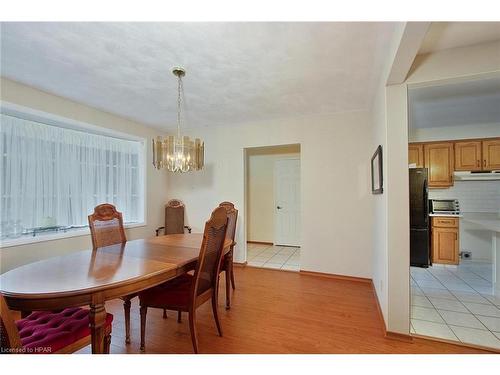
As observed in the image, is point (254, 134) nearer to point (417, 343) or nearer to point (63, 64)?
point (63, 64)

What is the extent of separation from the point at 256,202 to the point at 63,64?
4404mm

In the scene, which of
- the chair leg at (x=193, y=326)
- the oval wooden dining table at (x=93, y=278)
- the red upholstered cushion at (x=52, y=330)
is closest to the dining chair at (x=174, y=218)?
the oval wooden dining table at (x=93, y=278)

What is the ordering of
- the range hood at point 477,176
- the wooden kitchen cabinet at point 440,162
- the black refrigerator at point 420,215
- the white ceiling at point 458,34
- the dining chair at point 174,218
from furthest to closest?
the dining chair at point 174,218
the wooden kitchen cabinet at point 440,162
the range hood at point 477,176
the black refrigerator at point 420,215
the white ceiling at point 458,34

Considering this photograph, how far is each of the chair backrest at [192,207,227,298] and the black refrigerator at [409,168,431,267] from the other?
3.03 m

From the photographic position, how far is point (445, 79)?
179 cm

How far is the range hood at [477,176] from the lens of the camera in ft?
11.6

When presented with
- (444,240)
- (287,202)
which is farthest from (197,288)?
(444,240)

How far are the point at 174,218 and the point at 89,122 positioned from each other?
78.0 inches

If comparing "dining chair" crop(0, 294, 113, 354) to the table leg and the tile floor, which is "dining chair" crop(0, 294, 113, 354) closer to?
the table leg

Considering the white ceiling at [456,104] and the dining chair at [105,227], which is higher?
the white ceiling at [456,104]

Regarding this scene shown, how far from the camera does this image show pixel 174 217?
166 inches

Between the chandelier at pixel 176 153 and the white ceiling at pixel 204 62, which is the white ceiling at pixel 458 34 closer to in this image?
the white ceiling at pixel 204 62

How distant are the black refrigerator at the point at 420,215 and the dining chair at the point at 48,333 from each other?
389cm
